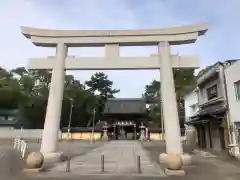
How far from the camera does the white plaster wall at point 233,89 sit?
18.3m

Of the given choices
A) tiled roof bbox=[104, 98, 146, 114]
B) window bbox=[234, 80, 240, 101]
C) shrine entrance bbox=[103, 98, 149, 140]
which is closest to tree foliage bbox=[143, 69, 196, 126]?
tiled roof bbox=[104, 98, 146, 114]

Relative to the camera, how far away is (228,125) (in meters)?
18.9

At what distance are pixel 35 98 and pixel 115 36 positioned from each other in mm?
46121

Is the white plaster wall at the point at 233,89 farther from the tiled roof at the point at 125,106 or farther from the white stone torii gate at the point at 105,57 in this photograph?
the tiled roof at the point at 125,106

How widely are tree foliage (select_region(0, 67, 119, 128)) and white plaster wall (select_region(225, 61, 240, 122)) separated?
114 feet

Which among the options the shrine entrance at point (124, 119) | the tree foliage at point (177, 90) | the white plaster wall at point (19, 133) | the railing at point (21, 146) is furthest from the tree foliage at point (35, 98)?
the railing at point (21, 146)

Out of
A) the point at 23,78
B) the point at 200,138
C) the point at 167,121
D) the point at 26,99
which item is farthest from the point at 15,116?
the point at 167,121

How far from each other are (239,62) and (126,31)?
26.5 feet

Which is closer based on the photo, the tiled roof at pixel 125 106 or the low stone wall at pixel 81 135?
the low stone wall at pixel 81 135

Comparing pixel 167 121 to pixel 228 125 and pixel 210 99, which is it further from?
pixel 210 99

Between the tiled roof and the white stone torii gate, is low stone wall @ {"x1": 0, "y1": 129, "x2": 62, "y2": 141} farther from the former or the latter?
the white stone torii gate

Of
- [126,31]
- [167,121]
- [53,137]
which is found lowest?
[53,137]

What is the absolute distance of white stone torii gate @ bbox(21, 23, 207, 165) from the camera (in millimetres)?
14922

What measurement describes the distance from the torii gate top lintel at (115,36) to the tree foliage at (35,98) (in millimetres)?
32082
